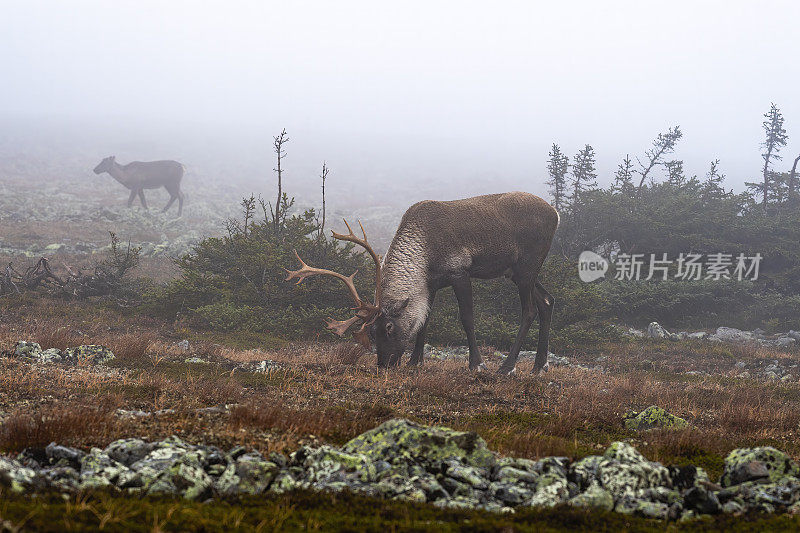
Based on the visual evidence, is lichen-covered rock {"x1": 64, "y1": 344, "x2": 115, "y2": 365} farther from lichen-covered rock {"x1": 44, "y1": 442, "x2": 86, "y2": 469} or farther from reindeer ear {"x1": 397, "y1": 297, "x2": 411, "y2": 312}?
lichen-covered rock {"x1": 44, "y1": 442, "x2": 86, "y2": 469}

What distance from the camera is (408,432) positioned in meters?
4.14

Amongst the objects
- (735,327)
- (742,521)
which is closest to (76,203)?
(735,327)

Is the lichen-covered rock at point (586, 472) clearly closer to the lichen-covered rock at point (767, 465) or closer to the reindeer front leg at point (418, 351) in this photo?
the lichen-covered rock at point (767, 465)

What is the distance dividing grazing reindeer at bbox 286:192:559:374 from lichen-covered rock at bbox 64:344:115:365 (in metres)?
3.54

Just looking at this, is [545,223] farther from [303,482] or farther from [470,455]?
[303,482]

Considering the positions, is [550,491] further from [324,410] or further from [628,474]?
[324,410]

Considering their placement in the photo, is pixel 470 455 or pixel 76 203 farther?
pixel 76 203

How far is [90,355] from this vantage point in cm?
916

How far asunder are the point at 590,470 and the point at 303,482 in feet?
6.98

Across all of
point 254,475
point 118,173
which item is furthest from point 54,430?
point 118,173

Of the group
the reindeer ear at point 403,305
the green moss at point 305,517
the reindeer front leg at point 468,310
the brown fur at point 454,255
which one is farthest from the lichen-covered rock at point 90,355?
the green moss at point 305,517

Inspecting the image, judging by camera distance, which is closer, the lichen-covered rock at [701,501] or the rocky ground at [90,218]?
the lichen-covered rock at [701,501]

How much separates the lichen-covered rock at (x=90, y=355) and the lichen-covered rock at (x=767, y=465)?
9.04 meters

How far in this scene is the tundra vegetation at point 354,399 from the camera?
3092 millimetres
